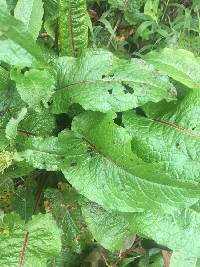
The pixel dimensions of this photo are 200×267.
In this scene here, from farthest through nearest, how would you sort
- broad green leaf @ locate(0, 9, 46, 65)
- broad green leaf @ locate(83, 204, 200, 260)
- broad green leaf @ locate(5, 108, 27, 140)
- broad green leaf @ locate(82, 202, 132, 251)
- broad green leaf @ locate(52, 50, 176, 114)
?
1. broad green leaf @ locate(82, 202, 132, 251)
2. broad green leaf @ locate(83, 204, 200, 260)
3. broad green leaf @ locate(52, 50, 176, 114)
4. broad green leaf @ locate(5, 108, 27, 140)
5. broad green leaf @ locate(0, 9, 46, 65)

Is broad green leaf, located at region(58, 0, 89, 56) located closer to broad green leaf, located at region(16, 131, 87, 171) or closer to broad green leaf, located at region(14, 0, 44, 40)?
broad green leaf, located at region(14, 0, 44, 40)

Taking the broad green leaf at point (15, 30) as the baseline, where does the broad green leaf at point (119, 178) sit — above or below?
below

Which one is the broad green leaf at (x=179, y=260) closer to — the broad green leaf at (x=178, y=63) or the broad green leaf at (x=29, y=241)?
the broad green leaf at (x=29, y=241)

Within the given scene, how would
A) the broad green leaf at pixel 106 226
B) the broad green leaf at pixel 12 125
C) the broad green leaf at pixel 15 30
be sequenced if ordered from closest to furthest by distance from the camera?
the broad green leaf at pixel 15 30 → the broad green leaf at pixel 12 125 → the broad green leaf at pixel 106 226

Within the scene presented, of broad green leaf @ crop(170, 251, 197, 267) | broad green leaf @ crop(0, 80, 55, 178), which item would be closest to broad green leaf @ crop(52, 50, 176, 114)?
broad green leaf @ crop(0, 80, 55, 178)

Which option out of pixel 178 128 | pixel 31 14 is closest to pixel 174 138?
pixel 178 128

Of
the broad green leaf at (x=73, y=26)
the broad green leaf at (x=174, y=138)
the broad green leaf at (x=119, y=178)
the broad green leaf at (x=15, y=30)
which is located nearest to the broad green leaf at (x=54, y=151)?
the broad green leaf at (x=119, y=178)

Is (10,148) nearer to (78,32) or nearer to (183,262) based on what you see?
(78,32)
